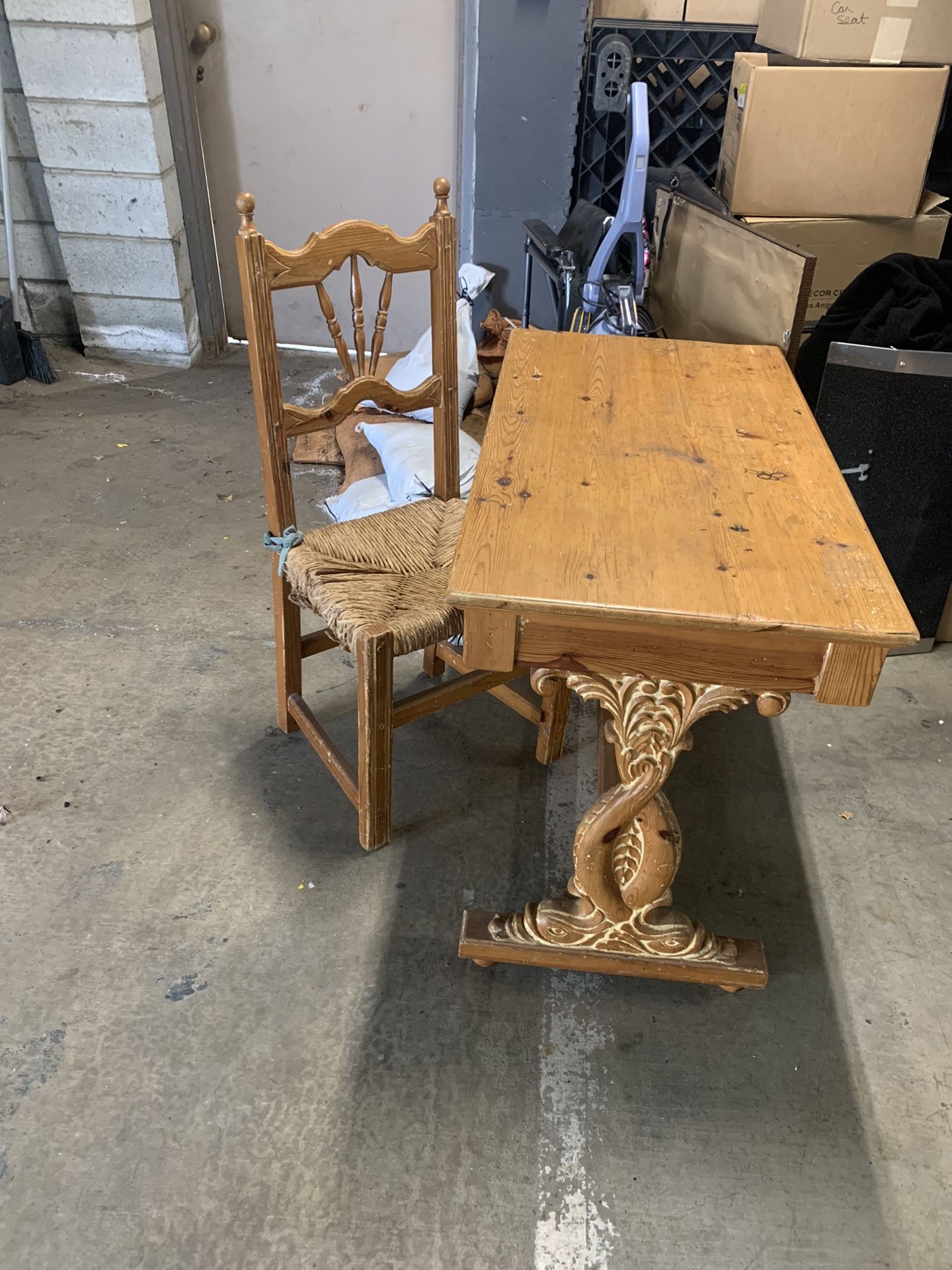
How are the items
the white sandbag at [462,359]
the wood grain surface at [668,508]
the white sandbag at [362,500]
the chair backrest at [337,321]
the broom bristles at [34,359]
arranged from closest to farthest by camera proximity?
the wood grain surface at [668,508], the chair backrest at [337,321], the white sandbag at [362,500], the white sandbag at [462,359], the broom bristles at [34,359]

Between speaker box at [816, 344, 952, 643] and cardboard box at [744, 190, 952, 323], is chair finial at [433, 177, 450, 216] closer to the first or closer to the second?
speaker box at [816, 344, 952, 643]

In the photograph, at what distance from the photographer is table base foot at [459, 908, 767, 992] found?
4.86 ft

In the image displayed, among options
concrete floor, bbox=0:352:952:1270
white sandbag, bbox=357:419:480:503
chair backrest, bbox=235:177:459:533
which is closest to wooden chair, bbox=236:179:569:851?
chair backrest, bbox=235:177:459:533

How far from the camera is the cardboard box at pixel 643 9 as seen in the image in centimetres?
301

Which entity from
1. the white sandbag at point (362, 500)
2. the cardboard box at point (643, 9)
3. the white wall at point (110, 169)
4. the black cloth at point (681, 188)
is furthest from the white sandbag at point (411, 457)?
the cardboard box at point (643, 9)

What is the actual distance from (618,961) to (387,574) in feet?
2.53

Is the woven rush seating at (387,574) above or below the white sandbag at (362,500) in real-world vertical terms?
above

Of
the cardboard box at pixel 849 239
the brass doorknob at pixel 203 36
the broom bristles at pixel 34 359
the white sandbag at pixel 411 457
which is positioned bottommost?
the broom bristles at pixel 34 359

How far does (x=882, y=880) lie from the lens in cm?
170

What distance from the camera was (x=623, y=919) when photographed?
148 centimetres

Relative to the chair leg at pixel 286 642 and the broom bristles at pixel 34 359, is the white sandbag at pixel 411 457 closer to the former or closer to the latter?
the chair leg at pixel 286 642

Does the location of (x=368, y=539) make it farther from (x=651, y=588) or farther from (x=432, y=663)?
(x=651, y=588)

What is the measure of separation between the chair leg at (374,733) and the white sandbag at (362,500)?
0.94 meters

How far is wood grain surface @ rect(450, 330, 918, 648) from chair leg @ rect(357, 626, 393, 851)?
0.32 metres
